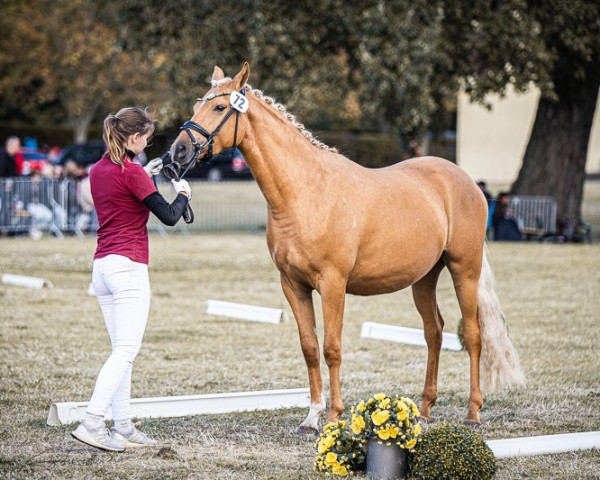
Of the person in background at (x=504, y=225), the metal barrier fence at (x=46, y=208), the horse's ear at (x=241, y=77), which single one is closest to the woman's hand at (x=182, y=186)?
the horse's ear at (x=241, y=77)

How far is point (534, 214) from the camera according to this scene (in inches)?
922

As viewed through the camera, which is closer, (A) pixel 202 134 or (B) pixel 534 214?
(A) pixel 202 134

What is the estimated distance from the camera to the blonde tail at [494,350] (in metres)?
7.64

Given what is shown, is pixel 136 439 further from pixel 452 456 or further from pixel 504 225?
pixel 504 225

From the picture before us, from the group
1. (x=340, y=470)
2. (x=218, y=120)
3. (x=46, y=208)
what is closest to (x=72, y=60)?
(x=46, y=208)

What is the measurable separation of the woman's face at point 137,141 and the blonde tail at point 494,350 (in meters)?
3.02

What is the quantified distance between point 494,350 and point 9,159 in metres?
17.9

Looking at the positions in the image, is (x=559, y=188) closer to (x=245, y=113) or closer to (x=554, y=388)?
(x=554, y=388)

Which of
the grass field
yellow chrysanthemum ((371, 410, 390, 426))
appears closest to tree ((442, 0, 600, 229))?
the grass field

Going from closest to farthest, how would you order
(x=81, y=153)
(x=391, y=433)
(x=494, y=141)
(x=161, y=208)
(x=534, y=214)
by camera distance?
1. (x=391, y=433)
2. (x=161, y=208)
3. (x=534, y=214)
4. (x=81, y=153)
5. (x=494, y=141)

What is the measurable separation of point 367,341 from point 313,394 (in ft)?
12.9

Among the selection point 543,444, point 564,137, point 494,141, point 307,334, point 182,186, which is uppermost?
point 494,141

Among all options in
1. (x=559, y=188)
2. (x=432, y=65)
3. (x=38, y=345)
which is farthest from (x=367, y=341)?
(x=559, y=188)

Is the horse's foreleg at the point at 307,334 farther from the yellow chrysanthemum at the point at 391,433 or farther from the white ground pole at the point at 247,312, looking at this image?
the white ground pole at the point at 247,312
